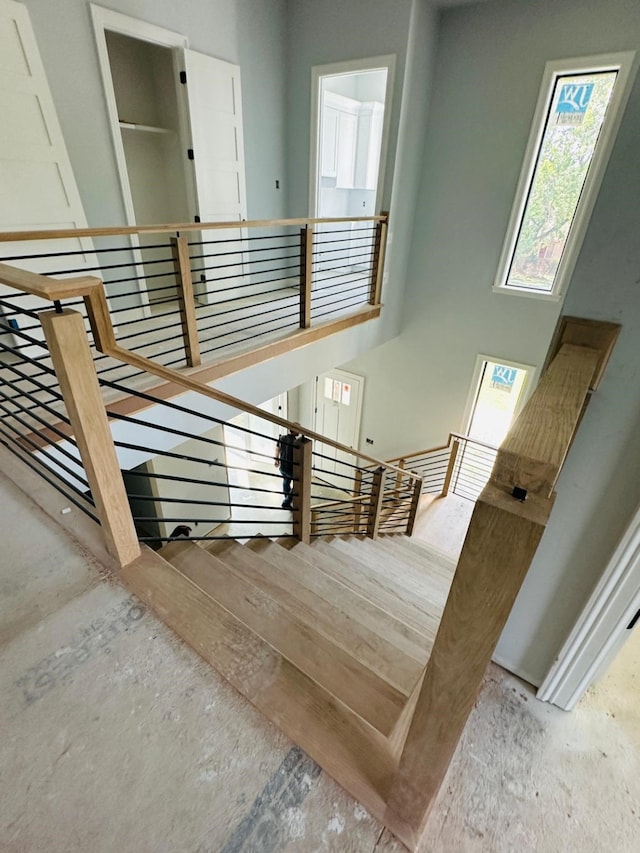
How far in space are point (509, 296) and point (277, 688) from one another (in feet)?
13.7

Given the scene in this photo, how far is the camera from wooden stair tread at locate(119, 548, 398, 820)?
→ 94 centimetres

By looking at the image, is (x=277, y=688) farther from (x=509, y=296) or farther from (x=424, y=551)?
(x=509, y=296)

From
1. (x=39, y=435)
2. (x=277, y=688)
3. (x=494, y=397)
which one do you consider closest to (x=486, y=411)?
(x=494, y=397)

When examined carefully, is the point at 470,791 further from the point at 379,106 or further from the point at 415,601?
the point at 379,106

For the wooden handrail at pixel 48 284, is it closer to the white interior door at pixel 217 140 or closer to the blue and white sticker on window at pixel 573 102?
the white interior door at pixel 217 140

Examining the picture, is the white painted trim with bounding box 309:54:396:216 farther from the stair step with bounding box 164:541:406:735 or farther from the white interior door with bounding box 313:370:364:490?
the stair step with bounding box 164:541:406:735

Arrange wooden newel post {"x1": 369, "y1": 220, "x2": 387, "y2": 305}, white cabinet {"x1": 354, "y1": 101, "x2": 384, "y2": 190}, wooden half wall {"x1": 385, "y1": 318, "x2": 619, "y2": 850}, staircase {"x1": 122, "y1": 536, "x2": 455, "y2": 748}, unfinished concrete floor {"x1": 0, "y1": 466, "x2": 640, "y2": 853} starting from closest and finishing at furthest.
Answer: wooden half wall {"x1": 385, "y1": 318, "x2": 619, "y2": 850}, unfinished concrete floor {"x1": 0, "y1": 466, "x2": 640, "y2": 853}, staircase {"x1": 122, "y1": 536, "x2": 455, "y2": 748}, wooden newel post {"x1": 369, "y1": 220, "x2": 387, "y2": 305}, white cabinet {"x1": 354, "y1": 101, "x2": 384, "y2": 190}

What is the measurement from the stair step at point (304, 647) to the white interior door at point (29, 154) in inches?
73.5

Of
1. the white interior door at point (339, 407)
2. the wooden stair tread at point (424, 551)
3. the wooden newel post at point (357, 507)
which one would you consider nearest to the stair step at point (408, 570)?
the wooden stair tread at point (424, 551)

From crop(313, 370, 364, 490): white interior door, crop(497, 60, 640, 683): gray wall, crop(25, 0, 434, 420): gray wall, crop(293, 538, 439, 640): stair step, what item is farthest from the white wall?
crop(497, 60, 640, 683): gray wall

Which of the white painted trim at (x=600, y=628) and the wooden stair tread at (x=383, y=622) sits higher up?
the white painted trim at (x=600, y=628)

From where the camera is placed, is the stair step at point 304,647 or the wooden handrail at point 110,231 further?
the wooden handrail at point 110,231

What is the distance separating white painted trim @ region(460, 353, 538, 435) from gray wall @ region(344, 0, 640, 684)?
0.07 m

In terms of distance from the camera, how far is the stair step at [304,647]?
117 cm
